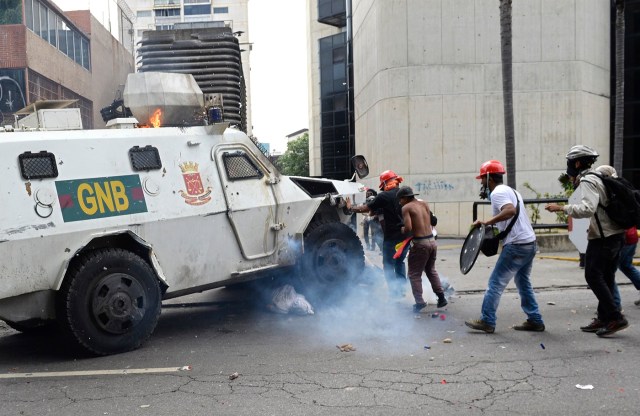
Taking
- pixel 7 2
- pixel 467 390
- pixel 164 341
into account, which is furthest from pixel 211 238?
pixel 7 2

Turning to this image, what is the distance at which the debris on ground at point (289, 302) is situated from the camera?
8.05m

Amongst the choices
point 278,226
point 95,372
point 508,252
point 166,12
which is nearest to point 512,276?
point 508,252

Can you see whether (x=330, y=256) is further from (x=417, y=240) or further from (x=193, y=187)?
(x=193, y=187)

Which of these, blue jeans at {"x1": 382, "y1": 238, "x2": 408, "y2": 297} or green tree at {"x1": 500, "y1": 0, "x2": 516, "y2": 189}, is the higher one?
green tree at {"x1": 500, "y1": 0, "x2": 516, "y2": 189}

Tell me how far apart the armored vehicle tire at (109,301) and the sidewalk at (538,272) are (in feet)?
14.1

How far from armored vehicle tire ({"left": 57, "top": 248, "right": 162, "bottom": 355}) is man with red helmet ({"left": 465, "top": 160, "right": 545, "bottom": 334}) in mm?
3378

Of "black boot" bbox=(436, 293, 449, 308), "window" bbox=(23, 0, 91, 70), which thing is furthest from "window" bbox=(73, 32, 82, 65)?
"black boot" bbox=(436, 293, 449, 308)

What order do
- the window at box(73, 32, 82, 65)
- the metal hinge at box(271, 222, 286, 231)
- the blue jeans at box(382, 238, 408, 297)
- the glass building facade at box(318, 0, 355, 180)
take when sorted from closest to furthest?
the metal hinge at box(271, 222, 286, 231) → the blue jeans at box(382, 238, 408, 297) → the window at box(73, 32, 82, 65) → the glass building facade at box(318, 0, 355, 180)

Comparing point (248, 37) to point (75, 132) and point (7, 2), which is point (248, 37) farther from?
point (75, 132)

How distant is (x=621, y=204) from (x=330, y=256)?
3414 mm

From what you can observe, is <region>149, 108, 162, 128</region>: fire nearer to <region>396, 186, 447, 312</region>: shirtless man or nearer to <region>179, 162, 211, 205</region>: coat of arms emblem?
<region>179, 162, 211, 205</region>: coat of arms emblem

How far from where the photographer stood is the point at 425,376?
543cm

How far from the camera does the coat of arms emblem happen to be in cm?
696

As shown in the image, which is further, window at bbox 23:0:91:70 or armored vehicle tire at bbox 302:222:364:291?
window at bbox 23:0:91:70
